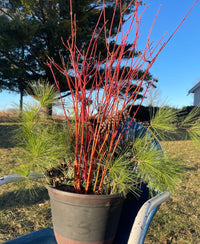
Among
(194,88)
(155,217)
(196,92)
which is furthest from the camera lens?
(196,92)

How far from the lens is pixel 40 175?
119cm

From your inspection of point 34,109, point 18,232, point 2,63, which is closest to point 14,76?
point 2,63

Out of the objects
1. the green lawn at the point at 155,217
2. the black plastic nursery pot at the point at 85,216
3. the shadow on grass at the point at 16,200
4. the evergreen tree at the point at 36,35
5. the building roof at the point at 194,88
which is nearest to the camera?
the black plastic nursery pot at the point at 85,216

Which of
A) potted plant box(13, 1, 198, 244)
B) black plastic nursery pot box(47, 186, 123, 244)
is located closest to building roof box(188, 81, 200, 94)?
potted plant box(13, 1, 198, 244)

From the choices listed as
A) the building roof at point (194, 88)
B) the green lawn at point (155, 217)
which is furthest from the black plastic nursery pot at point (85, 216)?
the building roof at point (194, 88)

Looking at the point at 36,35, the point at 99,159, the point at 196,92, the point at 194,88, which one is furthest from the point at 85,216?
the point at 196,92

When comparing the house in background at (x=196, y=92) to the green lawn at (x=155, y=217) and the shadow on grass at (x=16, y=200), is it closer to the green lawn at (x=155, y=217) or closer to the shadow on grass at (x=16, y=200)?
the green lawn at (x=155, y=217)

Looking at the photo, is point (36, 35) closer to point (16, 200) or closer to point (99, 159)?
point (16, 200)

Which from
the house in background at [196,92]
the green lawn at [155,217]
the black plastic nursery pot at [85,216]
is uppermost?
the house in background at [196,92]

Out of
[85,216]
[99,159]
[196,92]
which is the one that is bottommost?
[85,216]

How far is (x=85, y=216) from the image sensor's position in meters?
0.85

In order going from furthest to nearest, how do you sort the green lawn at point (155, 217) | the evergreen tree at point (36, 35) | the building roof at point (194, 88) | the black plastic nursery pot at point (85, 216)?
the building roof at point (194, 88) < the evergreen tree at point (36, 35) < the green lawn at point (155, 217) < the black plastic nursery pot at point (85, 216)

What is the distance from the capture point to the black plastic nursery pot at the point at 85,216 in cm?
83

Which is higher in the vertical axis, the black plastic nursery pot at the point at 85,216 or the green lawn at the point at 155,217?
the black plastic nursery pot at the point at 85,216
